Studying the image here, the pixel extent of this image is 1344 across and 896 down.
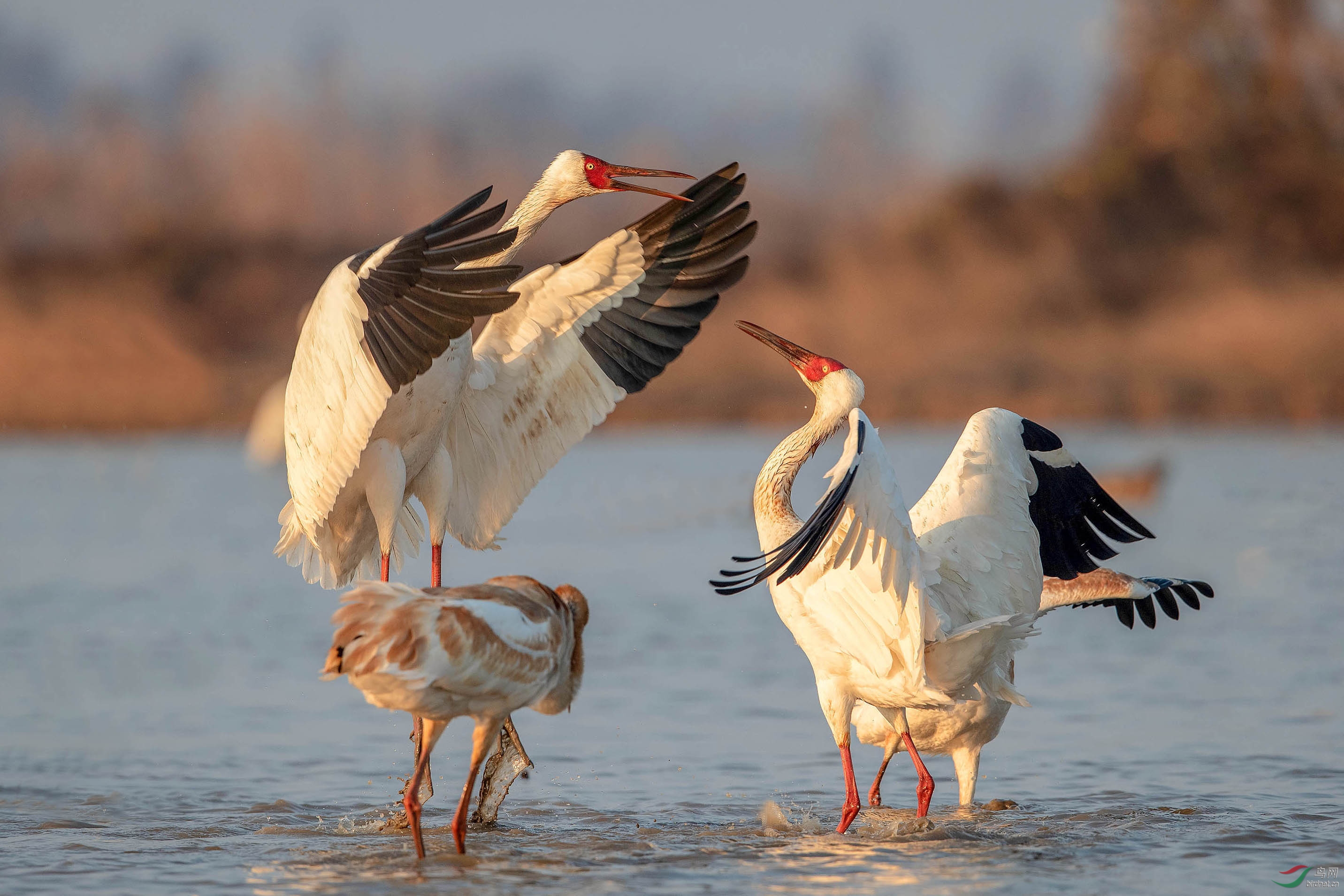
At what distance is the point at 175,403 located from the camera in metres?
33.5

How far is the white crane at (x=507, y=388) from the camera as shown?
7.20 m

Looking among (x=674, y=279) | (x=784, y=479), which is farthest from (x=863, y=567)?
(x=674, y=279)

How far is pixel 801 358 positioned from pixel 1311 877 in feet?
10.3

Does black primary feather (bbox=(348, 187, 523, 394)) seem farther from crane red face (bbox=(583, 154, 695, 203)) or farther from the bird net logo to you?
the bird net logo

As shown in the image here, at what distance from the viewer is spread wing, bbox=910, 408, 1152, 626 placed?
23.6 ft

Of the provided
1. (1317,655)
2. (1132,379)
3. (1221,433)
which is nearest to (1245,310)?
(1132,379)

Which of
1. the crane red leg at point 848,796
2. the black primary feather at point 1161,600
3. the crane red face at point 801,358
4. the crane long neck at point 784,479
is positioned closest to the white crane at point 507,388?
the crane red face at point 801,358

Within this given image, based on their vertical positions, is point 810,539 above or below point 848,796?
above

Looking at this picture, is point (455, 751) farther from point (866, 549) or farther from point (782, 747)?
point (866, 549)

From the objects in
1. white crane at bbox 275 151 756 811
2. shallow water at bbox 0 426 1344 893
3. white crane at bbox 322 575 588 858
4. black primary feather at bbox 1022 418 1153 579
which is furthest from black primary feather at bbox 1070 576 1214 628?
white crane at bbox 322 575 588 858

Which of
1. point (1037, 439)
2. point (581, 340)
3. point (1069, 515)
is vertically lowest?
point (1069, 515)

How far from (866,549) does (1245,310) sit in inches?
1266

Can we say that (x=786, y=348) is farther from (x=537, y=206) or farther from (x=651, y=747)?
(x=651, y=747)

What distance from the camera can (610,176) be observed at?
825cm
